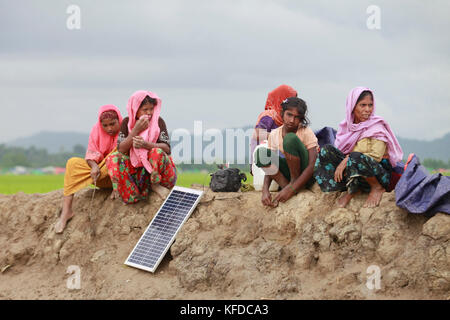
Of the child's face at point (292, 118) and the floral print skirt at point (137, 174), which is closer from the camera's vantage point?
the child's face at point (292, 118)

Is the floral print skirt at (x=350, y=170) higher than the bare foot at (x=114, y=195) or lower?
higher

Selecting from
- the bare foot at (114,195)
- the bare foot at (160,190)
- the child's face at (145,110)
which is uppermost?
the child's face at (145,110)

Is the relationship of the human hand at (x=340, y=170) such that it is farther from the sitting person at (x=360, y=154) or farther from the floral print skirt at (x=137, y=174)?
the floral print skirt at (x=137, y=174)

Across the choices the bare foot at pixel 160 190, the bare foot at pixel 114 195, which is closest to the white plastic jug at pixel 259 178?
the bare foot at pixel 160 190

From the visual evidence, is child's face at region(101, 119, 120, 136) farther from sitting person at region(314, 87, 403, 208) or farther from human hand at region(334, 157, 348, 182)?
human hand at region(334, 157, 348, 182)

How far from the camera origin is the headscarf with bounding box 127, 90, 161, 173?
7656 millimetres

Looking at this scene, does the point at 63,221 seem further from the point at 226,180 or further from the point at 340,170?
the point at 340,170

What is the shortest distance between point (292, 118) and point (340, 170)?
0.83 meters

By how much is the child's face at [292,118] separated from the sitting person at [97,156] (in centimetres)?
242

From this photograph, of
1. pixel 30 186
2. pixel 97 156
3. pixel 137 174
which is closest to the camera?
pixel 137 174

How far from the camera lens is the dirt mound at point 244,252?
6.15 meters

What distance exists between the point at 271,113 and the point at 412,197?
240cm

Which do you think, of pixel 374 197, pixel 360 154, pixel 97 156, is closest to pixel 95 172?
pixel 97 156

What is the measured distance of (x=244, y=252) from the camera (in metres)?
6.96
